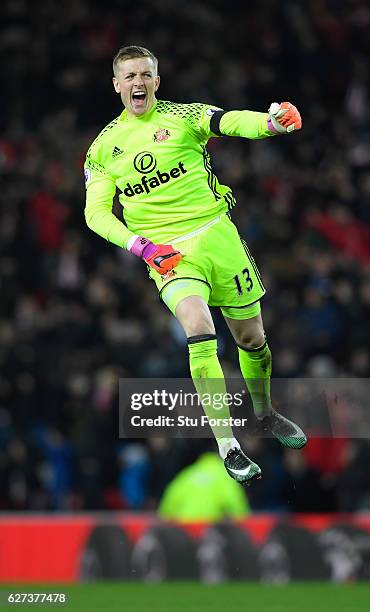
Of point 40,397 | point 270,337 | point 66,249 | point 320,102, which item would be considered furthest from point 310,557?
point 320,102

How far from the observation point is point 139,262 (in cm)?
1755

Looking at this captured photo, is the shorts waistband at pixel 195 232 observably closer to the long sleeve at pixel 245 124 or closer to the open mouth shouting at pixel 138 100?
the long sleeve at pixel 245 124

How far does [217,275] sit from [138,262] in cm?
739

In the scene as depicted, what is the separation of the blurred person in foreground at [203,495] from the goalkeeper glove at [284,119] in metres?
7.10

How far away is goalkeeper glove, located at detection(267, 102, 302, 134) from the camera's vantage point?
30.1 ft

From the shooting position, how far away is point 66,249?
17.2m

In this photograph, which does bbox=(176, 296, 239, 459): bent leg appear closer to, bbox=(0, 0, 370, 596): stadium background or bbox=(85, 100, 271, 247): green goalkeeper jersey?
bbox=(85, 100, 271, 247): green goalkeeper jersey

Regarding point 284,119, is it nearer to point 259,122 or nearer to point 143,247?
point 259,122

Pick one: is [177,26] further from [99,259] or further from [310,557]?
[310,557]

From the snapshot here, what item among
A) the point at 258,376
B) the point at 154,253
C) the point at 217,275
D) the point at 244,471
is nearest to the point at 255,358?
the point at 258,376

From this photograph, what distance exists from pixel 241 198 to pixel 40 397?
11.2 feet

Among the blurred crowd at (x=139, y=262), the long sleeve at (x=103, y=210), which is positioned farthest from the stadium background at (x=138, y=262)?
the long sleeve at (x=103, y=210)

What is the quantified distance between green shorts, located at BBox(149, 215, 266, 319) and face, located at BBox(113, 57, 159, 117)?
3.11ft

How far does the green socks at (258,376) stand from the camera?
1056cm
